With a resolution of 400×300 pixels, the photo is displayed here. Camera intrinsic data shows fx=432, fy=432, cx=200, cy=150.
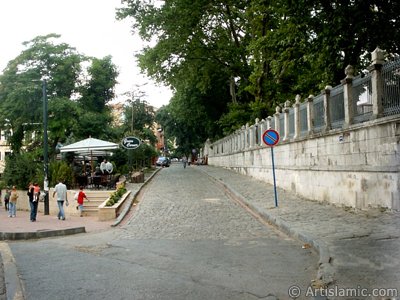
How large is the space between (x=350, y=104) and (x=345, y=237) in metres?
5.43

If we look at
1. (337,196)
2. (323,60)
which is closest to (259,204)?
(337,196)

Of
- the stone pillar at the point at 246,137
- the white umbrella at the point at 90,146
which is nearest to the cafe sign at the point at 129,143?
the white umbrella at the point at 90,146

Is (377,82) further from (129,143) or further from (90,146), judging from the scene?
(129,143)

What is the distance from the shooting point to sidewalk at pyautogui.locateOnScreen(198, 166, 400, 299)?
593 cm

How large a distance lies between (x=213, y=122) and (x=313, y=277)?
41496 mm

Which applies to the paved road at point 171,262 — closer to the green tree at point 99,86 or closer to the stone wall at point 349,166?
the stone wall at point 349,166

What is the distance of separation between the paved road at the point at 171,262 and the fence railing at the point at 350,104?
4133 mm

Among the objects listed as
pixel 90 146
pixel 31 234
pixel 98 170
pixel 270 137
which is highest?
pixel 90 146

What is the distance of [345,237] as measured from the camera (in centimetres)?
877

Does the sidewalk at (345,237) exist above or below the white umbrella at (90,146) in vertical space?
below

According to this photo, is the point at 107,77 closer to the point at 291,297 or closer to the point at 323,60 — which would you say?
the point at 323,60

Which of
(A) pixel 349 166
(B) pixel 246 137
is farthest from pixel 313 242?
(B) pixel 246 137

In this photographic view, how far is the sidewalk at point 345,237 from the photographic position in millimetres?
5930

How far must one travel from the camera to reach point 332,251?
7.57 metres
